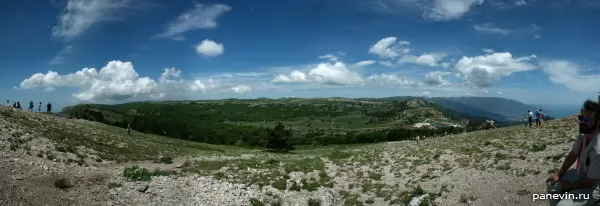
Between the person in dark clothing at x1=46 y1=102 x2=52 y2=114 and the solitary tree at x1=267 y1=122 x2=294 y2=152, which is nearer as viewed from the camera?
the person in dark clothing at x1=46 y1=102 x2=52 y2=114

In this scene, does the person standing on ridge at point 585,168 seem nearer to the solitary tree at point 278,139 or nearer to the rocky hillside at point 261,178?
the rocky hillside at point 261,178

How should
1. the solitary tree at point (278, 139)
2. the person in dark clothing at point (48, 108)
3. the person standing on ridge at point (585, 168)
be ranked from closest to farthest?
the person standing on ridge at point (585, 168)
the person in dark clothing at point (48, 108)
the solitary tree at point (278, 139)

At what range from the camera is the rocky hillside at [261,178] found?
22.7 meters

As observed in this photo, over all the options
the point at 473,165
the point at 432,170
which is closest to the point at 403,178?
the point at 432,170

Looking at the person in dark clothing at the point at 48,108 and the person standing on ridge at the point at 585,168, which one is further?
the person in dark clothing at the point at 48,108

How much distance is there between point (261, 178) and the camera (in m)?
35.1

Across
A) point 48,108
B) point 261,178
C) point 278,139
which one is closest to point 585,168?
point 261,178

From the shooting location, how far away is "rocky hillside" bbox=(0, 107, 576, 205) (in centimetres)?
2266

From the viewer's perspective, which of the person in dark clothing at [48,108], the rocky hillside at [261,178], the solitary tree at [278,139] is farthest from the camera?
the solitary tree at [278,139]

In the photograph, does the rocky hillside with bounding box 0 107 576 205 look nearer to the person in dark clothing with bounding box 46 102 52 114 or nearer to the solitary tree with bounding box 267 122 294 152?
the person in dark clothing with bounding box 46 102 52 114

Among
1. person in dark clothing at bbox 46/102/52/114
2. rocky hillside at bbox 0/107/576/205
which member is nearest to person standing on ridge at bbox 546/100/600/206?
rocky hillside at bbox 0/107/576/205

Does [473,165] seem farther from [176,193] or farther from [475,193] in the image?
[176,193]

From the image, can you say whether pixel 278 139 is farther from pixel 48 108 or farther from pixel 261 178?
pixel 261 178

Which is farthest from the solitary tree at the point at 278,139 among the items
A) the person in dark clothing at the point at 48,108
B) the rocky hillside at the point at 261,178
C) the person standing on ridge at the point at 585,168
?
the person standing on ridge at the point at 585,168
